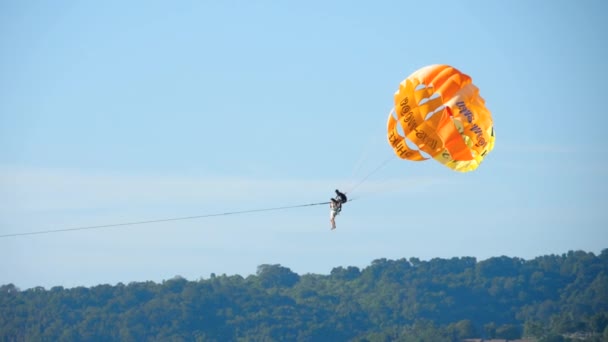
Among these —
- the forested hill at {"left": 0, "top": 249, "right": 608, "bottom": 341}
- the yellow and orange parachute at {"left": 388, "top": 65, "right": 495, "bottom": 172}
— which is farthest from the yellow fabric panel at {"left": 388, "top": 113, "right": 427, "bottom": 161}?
the forested hill at {"left": 0, "top": 249, "right": 608, "bottom": 341}

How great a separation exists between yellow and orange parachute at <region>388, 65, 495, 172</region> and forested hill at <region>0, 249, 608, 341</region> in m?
71.9

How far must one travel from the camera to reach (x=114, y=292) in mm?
156125

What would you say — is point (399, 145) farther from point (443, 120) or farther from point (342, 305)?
point (342, 305)

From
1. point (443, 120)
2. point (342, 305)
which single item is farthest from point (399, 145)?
point (342, 305)

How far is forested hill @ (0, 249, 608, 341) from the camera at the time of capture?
14388cm

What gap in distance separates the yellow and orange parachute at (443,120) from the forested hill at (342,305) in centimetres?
7194

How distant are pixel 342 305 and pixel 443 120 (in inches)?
4177

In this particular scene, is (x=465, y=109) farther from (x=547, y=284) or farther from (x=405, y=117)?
(x=547, y=284)

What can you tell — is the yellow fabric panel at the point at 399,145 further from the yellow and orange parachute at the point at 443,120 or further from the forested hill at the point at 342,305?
the forested hill at the point at 342,305

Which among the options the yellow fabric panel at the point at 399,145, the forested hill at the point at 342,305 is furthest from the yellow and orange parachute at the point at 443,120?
the forested hill at the point at 342,305

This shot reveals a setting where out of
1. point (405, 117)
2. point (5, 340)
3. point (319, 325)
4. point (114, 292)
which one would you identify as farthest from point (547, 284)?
point (405, 117)

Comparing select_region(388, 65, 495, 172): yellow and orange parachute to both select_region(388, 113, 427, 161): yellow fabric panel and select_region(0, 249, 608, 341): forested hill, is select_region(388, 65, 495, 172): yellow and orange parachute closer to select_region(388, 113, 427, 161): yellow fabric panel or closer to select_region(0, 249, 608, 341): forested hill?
select_region(388, 113, 427, 161): yellow fabric panel

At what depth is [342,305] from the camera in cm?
15662

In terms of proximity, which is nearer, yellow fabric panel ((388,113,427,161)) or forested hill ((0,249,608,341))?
yellow fabric panel ((388,113,427,161))
